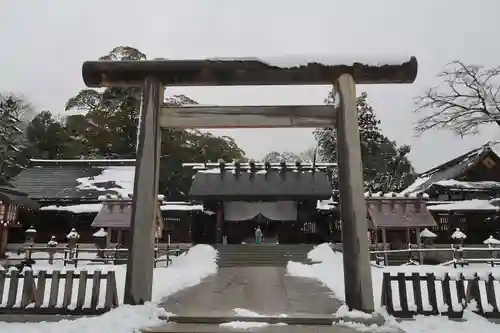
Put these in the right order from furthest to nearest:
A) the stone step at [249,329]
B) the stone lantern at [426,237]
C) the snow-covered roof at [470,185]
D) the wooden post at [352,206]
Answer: the snow-covered roof at [470,185] < the stone lantern at [426,237] < the wooden post at [352,206] < the stone step at [249,329]

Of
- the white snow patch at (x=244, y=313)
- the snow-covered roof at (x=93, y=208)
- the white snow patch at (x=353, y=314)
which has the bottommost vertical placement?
the white snow patch at (x=244, y=313)

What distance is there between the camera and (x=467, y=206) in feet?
86.4

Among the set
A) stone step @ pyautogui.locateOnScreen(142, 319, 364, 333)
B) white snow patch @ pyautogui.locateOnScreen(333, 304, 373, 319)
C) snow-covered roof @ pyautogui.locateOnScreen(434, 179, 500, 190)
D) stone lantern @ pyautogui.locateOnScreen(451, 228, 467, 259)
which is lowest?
stone step @ pyautogui.locateOnScreen(142, 319, 364, 333)

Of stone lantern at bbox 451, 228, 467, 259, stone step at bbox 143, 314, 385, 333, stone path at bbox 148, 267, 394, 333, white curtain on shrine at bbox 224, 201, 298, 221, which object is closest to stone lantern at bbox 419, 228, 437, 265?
stone lantern at bbox 451, 228, 467, 259

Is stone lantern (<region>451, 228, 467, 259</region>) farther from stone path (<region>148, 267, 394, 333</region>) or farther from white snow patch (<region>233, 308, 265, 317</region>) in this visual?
white snow patch (<region>233, 308, 265, 317</region>)

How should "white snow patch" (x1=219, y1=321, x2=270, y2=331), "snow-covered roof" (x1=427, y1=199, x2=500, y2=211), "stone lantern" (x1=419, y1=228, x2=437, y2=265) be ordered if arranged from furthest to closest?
"snow-covered roof" (x1=427, y1=199, x2=500, y2=211) → "stone lantern" (x1=419, y1=228, x2=437, y2=265) → "white snow patch" (x1=219, y1=321, x2=270, y2=331)

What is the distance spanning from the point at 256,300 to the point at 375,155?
34.5m

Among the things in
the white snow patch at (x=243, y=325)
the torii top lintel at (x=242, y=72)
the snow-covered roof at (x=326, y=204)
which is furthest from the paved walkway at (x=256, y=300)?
the snow-covered roof at (x=326, y=204)

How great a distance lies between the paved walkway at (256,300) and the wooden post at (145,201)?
865 mm

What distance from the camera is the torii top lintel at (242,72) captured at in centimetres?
709

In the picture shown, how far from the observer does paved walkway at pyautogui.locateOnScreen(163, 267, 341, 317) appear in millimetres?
7016

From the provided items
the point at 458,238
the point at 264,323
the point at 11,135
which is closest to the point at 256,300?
the point at 264,323

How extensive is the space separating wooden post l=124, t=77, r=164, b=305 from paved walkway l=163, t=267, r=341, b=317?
2.84ft

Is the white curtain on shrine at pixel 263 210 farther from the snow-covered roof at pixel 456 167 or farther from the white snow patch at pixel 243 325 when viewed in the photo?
the white snow patch at pixel 243 325
